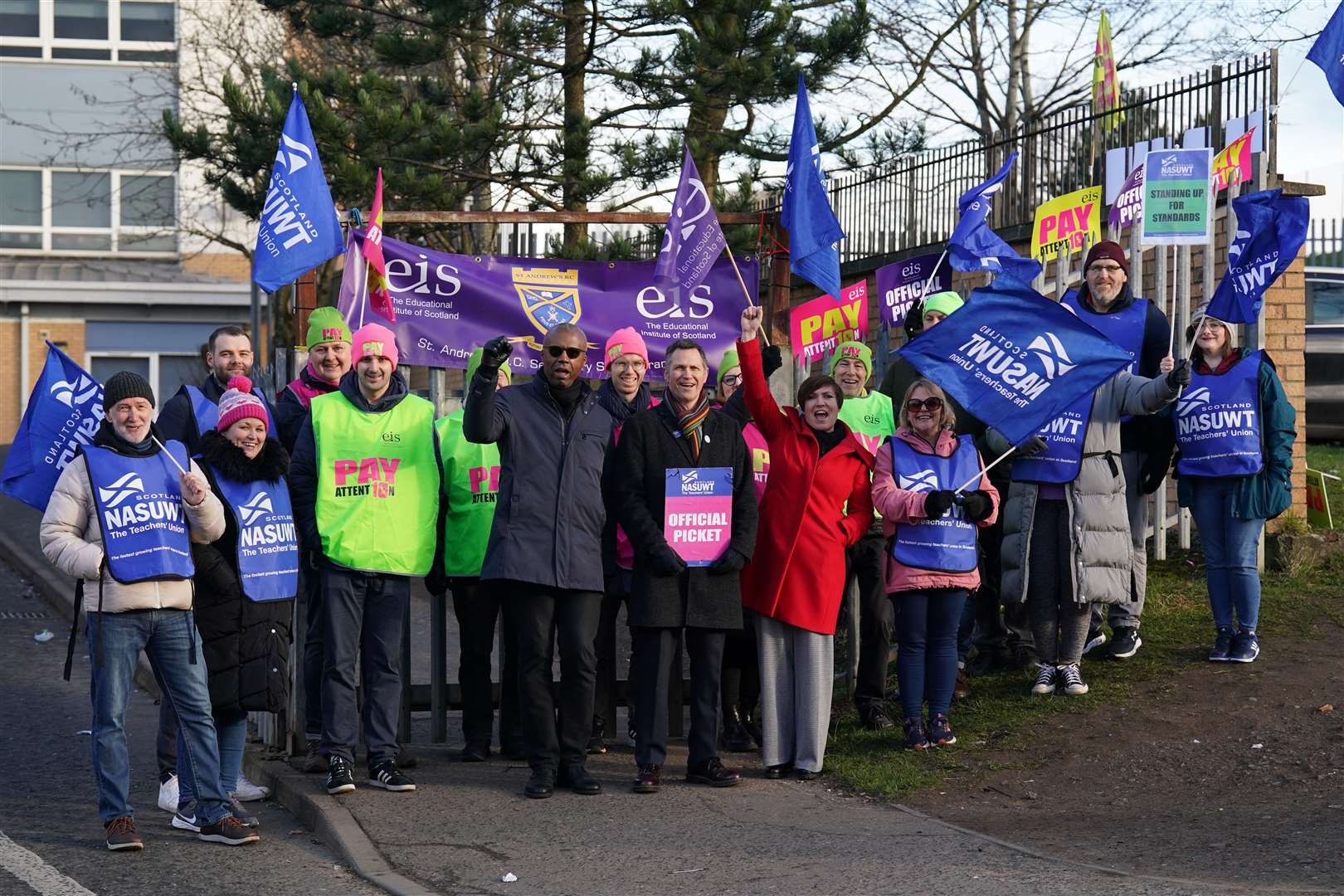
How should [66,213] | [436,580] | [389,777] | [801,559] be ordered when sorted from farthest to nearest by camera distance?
[66,213], [436,580], [801,559], [389,777]

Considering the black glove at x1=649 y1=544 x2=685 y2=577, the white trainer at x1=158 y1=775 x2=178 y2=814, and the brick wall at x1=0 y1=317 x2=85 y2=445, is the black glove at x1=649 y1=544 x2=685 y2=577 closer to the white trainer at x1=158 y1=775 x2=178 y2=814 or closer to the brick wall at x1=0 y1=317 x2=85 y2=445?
the white trainer at x1=158 y1=775 x2=178 y2=814

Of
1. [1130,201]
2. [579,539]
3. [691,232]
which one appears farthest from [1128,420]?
[579,539]

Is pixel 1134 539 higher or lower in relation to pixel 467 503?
lower

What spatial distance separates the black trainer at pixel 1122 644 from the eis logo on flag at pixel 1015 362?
163 cm

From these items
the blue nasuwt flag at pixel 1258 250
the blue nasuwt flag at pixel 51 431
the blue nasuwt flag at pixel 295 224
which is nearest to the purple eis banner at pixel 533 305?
the blue nasuwt flag at pixel 295 224

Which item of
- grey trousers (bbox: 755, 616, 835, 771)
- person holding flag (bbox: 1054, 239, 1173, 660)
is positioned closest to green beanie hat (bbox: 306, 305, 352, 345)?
grey trousers (bbox: 755, 616, 835, 771)

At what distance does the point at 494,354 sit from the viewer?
686 cm

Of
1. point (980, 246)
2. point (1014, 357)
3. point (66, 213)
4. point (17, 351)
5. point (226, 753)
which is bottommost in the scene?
point (226, 753)

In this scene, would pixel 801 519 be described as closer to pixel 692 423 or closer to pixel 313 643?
pixel 692 423

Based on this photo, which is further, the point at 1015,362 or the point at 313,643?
the point at 1015,362

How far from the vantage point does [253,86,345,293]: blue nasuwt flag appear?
8914 millimetres

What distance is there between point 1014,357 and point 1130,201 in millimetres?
2745

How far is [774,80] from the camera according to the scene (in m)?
16.9

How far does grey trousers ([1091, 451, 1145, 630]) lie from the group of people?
1.25ft
